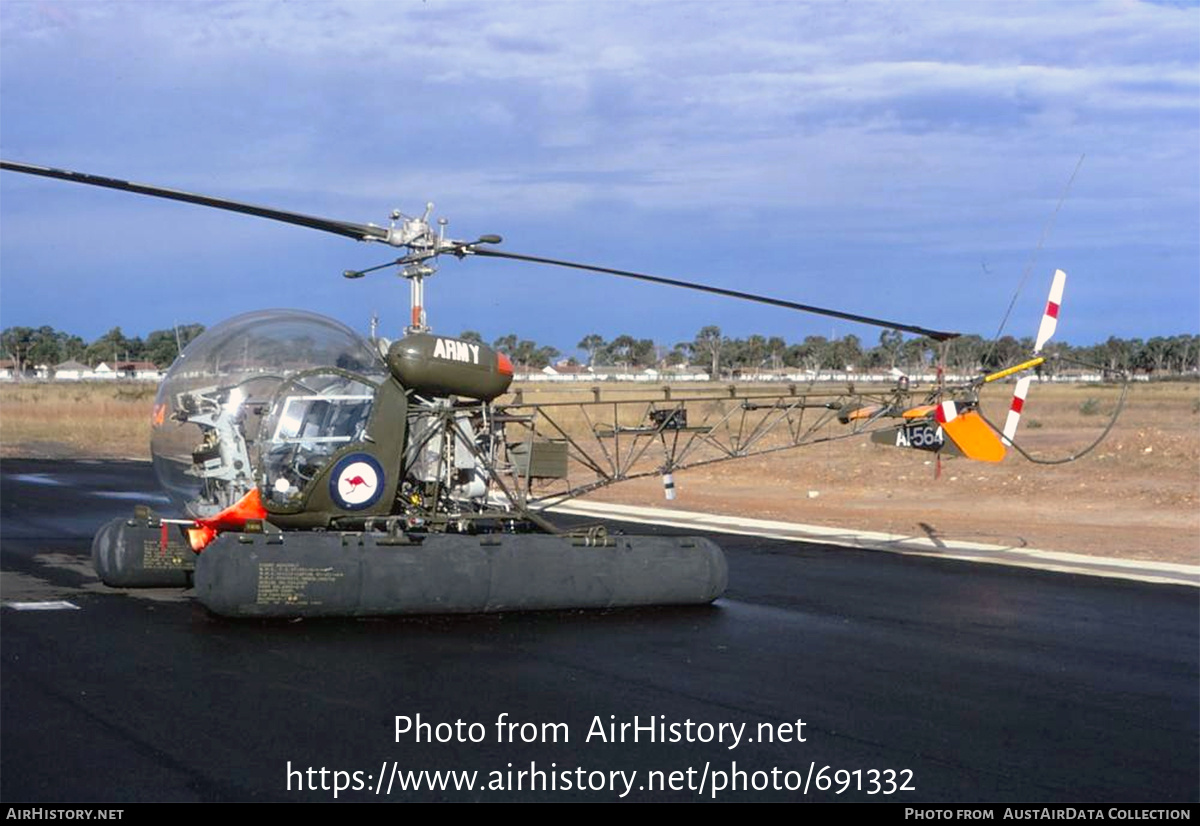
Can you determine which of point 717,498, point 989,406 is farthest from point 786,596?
point 989,406

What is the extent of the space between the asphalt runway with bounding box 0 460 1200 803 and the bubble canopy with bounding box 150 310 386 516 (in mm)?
1159

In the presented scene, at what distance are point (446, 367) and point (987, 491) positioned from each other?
16.8m

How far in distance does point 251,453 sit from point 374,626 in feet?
7.21

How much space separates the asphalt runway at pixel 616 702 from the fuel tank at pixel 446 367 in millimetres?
2139

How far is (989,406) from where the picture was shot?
53.8 m

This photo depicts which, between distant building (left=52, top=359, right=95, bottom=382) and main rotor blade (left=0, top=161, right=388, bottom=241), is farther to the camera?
distant building (left=52, top=359, right=95, bottom=382)

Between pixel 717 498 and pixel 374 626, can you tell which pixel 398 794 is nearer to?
pixel 374 626

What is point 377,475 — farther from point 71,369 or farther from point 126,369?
point 71,369

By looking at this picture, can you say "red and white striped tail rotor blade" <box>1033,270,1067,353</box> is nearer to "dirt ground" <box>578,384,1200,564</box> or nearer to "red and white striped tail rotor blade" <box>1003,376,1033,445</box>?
"red and white striped tail rotor blade" <box>1003,376,1033,445</box>

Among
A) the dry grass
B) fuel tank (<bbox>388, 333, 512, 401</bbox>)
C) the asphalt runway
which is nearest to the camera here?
the asphalt runway

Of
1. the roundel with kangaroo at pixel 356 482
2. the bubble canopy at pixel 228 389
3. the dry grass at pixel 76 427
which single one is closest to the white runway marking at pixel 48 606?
the bubble canopy at pixel 228 389

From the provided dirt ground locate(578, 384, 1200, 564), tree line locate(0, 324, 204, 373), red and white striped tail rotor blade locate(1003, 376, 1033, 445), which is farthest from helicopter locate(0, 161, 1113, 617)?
tree line locate(0, 324, 204, 373)

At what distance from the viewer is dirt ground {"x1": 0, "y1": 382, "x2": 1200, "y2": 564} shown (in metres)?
19.4

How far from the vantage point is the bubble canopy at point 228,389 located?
11.3 metres
